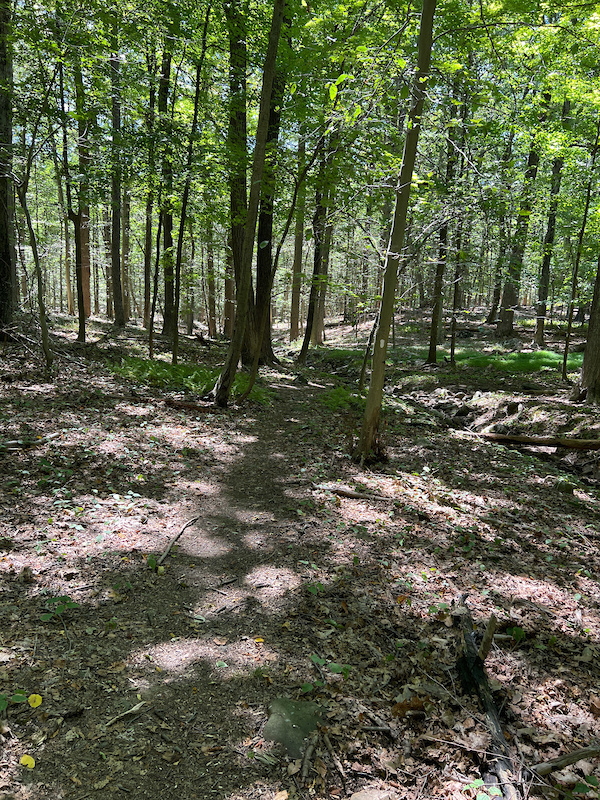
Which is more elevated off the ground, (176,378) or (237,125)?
(237,125)

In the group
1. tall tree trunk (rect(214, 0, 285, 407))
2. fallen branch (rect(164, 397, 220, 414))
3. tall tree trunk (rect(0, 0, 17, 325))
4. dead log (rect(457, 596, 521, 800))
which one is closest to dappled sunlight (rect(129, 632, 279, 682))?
dead log (rect(457, 596, 521, 800))

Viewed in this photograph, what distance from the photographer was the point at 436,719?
2.91 m

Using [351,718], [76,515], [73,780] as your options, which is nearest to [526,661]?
[351,718]

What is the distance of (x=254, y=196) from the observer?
8.61 meters

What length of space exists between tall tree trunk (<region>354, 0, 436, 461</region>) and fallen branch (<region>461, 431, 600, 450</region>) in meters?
3.60

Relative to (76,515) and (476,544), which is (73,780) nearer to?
(76,515)

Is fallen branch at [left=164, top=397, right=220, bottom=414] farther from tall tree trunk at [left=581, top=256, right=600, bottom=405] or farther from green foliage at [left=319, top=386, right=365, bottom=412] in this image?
tall tree trunk at [left=581, top=256, right=600, bottom=405]

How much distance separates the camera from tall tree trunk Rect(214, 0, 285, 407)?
8.17 metres

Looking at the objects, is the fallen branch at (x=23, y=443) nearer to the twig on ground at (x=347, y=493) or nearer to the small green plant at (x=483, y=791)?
the twig on ground at (x=347, y=493)

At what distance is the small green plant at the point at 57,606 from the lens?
3275 mm

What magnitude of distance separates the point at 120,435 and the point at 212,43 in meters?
9.50

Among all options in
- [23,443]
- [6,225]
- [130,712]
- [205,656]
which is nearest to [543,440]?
[205,656]

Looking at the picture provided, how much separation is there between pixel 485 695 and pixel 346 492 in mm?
3186

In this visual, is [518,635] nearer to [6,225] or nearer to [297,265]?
[6,225]
